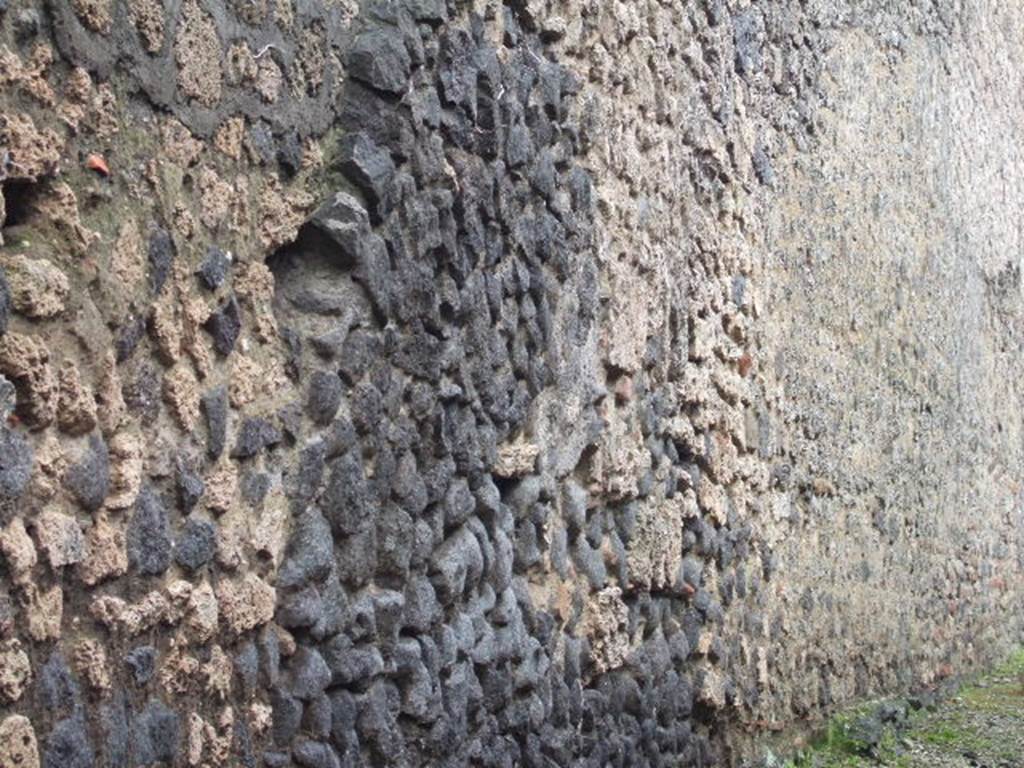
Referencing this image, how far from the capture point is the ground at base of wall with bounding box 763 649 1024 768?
21.6 feet

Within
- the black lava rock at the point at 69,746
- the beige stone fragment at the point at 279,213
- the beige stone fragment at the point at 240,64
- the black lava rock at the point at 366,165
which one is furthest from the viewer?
the black lava rock at the point at 366,165

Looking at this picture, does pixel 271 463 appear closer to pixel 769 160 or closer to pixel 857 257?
pixel 769 160

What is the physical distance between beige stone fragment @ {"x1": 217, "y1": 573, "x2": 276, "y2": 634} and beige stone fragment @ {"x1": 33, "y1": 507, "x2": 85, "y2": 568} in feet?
1.45

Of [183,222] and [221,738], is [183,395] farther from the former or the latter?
[221,738]

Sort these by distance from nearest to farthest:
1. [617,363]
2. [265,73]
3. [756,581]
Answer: [265,73]
[617,363]
[756,581]

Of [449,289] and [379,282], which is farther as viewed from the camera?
[449,289]

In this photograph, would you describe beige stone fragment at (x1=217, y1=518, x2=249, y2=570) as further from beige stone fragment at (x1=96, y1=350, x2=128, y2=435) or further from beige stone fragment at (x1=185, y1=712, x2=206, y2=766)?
beige stone fragment at (x1=96, y1=350, x2=128, y2=435)

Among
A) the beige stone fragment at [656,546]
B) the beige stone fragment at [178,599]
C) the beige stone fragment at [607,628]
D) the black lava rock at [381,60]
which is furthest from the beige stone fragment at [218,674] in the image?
the beige stone fragment at [656,546]

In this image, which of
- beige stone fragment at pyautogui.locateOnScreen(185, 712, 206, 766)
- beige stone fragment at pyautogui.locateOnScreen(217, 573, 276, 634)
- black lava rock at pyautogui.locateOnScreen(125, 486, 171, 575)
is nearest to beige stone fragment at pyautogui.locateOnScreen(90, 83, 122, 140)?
black lava rock at pyautogui.locateOnScreen(125, 486, 171, 575)

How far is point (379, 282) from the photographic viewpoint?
137 inches

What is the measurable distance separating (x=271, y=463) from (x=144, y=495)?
461 millimetres

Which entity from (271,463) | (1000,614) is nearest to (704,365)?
(271,463)

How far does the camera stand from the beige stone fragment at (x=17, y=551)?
236 cm

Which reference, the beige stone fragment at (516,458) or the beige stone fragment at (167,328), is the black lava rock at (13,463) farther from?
the beige stone fragment at (516,458)
